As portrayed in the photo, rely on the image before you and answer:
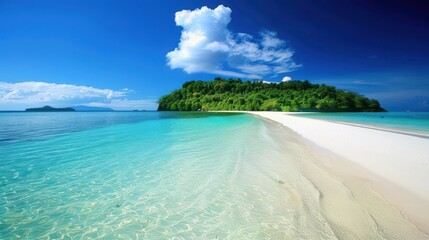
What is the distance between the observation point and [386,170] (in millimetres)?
5582

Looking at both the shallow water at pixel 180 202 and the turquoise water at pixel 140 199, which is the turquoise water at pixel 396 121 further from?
the turquoise water at pixel 140 199

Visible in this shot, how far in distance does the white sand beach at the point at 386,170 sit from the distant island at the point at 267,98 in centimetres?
8540

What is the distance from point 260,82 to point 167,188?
166 m

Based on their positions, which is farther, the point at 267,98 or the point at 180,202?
the point at 267,98

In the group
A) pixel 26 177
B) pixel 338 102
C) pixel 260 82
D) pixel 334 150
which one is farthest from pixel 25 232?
pixel 260 82

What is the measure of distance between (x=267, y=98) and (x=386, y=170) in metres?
112

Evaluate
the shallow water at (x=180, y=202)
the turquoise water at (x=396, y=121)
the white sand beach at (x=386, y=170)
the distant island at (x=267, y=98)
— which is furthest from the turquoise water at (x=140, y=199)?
the distant island at (x=267, y=98)

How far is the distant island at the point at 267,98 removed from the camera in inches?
3664

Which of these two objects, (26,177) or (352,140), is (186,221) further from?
(352,140)

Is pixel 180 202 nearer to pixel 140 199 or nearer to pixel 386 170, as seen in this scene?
pixel 140 199

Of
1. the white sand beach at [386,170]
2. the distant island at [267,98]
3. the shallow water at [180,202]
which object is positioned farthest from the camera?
the distant island at [267,98]

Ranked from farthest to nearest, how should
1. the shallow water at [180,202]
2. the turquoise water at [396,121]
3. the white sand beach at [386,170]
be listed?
the turquoise water at [396,121]
the white sand beach at [386,170]
the shallow water at [180,202]

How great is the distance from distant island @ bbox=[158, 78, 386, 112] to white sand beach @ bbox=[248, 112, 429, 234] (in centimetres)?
8540

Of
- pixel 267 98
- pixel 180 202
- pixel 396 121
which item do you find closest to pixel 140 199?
pixel 180 202
